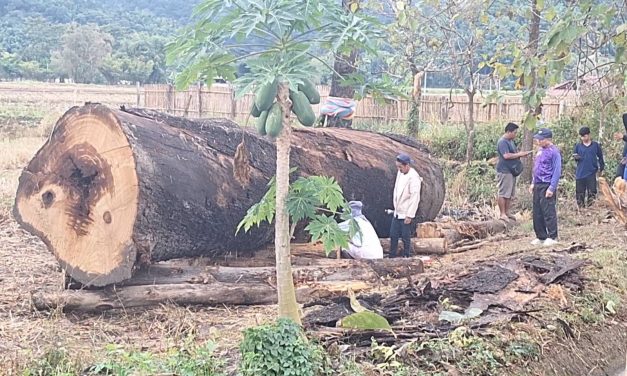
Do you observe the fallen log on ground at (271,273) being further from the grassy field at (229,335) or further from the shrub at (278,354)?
the shrub at (278,354)

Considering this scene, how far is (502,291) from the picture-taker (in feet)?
→ 20.2

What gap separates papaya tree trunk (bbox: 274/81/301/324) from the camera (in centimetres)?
443

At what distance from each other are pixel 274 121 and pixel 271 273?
2.64 metres

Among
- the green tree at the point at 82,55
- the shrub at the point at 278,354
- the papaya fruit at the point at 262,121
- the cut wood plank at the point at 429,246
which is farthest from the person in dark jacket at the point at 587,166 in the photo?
the green tree at the point at 82,55

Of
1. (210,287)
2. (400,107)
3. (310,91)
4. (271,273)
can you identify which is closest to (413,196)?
(271,273)

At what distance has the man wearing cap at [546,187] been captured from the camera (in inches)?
349

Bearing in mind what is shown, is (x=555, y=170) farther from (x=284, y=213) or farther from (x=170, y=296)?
(x=284, y=213)

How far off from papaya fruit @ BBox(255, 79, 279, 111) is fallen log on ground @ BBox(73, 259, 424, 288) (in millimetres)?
2537

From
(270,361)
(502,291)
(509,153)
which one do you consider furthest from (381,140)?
(270,361)

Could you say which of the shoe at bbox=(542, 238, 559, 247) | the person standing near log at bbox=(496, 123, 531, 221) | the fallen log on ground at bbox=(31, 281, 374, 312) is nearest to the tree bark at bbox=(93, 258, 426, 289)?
the fallen log on ground at bbox=(31, 281, 374, 312)

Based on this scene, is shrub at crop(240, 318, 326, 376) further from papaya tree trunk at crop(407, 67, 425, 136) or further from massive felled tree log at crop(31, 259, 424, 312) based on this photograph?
papaya tree trunk at crop(407, 67, 425, 136)

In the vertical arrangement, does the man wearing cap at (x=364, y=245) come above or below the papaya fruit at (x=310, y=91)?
below

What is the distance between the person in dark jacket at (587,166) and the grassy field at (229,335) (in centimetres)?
277

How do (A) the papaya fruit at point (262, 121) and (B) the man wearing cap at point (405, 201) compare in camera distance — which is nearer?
(A) the papaya fruit at point (262, 121)
